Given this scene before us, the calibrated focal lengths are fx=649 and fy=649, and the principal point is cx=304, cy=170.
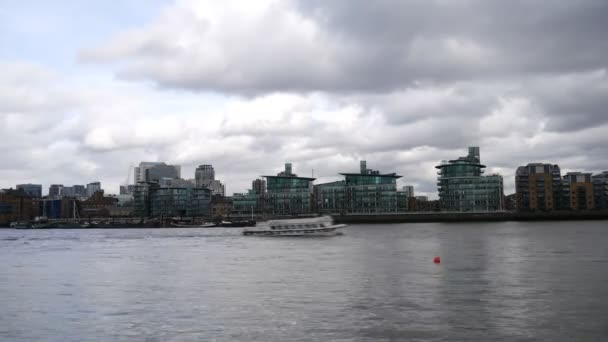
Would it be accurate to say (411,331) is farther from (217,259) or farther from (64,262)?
(64,262)

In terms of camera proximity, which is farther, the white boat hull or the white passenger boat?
the white passenger boat

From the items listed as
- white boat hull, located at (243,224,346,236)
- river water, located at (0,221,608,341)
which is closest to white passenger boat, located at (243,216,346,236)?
white boat hull, located at (243,224,346,236)

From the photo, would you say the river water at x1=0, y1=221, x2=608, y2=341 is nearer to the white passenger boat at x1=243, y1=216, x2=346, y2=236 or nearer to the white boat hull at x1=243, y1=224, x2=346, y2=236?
the white boat hull at x1=243, y1=224, x2=346, y2=236

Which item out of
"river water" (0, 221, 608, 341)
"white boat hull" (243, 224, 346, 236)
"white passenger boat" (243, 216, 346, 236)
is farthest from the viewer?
"white passenger boat" (243, 216, 346, 236)

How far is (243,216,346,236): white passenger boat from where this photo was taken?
436 feet

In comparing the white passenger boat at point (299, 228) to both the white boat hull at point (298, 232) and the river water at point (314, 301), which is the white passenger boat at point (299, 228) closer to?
the white boat hull at point (298, 232)

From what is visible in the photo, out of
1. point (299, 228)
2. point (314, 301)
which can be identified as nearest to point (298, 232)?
point (299, 228)

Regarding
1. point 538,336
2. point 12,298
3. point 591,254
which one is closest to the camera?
point 538,336

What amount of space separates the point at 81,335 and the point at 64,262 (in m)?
44.0

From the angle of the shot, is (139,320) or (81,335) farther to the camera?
(139,320)

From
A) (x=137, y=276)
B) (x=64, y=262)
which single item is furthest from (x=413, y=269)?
(x=64, y=262)

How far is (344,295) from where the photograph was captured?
3731 centimetres

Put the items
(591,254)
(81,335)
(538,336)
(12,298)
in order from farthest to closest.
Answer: (591,254)
(12,298)
(81,335)
(538,336)

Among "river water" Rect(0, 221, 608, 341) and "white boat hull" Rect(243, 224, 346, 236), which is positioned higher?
"white boat hull" Rect(243, 224, 346, 236)
